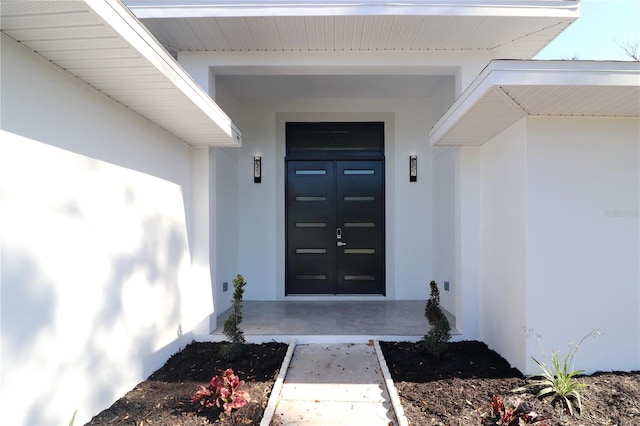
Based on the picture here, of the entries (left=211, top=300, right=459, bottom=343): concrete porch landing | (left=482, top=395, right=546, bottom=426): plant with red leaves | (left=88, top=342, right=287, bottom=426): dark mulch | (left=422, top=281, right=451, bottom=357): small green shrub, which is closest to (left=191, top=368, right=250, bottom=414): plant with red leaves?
(left=88, top=342, right=287, bottom=426): dark mulch

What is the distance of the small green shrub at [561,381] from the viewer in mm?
2680

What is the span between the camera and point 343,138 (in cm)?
616

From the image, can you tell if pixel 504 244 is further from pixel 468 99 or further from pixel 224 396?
pixel 224 396

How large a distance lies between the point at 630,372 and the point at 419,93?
4431 millimetres

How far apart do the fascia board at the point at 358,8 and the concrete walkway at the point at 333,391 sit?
3.59 meters

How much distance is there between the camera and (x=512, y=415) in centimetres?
227

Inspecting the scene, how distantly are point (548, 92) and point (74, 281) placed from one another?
12.1 ft

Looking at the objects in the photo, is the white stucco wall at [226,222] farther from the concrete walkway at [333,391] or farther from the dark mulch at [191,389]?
the concrete walkway at [333,391]

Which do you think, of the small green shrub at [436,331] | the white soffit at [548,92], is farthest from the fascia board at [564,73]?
the small green shrub at [436,331]

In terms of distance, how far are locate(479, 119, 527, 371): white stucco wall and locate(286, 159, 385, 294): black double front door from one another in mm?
2269

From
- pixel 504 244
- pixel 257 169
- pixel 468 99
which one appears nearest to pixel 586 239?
pixel 504 244

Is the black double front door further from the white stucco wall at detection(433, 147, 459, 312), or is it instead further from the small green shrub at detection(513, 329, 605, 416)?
the small green shrub at detection(513, 329, 605, 416)

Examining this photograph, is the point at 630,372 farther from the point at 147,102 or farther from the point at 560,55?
the point at 560,55

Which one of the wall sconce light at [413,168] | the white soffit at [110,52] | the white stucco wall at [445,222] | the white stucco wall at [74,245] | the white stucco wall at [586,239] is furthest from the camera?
the wall sconce light at [413,168]
